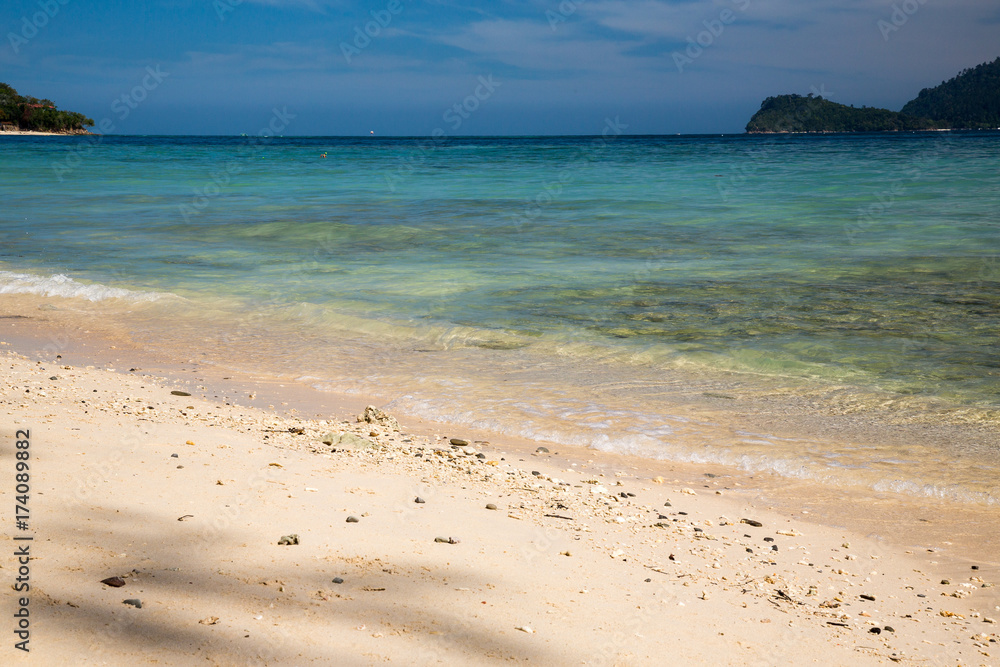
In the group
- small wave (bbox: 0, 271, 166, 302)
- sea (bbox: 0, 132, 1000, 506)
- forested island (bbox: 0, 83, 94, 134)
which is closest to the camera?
sea (bbox: 0, 132, 1000, 506)

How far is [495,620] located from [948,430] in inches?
168

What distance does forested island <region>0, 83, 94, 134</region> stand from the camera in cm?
11325

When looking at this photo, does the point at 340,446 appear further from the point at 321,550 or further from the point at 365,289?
the point at 365,289

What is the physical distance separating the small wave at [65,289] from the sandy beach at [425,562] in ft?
17.3

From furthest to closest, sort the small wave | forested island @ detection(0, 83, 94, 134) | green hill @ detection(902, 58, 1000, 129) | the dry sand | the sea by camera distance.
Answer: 1. green hill @ detection(902, 58, 1000, 129)
2. forested island @ detection(0, 83, 94, 134)
3. the small wave
4. the sea
5. the dry sand

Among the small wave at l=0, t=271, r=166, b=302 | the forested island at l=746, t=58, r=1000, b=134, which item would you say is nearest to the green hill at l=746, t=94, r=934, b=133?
the forested island at l=746, t=58, r=1000, b=134

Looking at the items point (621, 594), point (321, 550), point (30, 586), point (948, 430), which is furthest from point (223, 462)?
point (948, 430)

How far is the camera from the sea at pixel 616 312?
5523mm

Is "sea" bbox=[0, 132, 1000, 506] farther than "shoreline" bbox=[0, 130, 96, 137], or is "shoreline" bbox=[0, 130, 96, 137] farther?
"shoreline" bbox=[0, 130, 96, 137]

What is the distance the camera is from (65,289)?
10.1 metres

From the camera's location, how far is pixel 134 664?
7.48 feet

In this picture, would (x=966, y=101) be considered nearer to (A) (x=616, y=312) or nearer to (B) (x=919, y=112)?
(B) (x=919, y=112)

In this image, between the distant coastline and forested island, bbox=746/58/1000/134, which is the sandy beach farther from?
forested island, bbox=746/58/1000/134

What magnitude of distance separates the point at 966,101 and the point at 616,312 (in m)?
157
